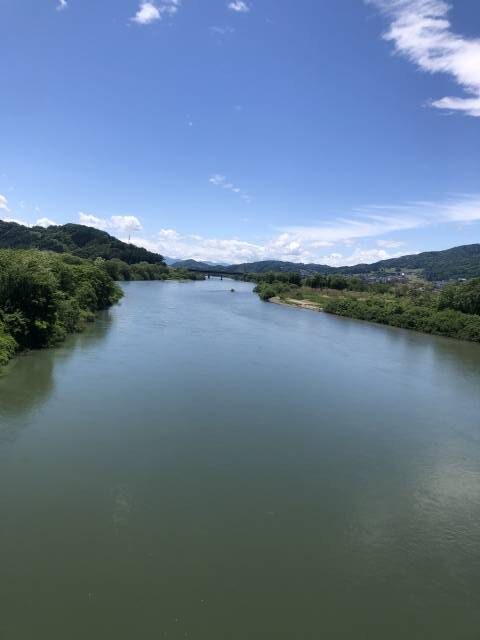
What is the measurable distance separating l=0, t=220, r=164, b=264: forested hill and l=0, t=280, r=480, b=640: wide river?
9183 cm

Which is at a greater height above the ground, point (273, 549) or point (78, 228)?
point (78, 228)

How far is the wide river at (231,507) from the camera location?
6992 millimetres

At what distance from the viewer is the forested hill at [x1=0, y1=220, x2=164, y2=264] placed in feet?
362

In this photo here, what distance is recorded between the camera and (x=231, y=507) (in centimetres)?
976

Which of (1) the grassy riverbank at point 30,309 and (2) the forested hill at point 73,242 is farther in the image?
(2) the forested hill at point 73,242

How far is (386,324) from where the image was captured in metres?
44.4

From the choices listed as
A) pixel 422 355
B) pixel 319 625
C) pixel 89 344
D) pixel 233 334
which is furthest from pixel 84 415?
pixel 422 355

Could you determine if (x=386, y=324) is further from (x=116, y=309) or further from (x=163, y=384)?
(x=163, y=384)

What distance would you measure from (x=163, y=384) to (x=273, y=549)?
410 inches

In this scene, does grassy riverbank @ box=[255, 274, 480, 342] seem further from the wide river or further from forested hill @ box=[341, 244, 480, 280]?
forested hill @ box=[341, 244, 480, 280]

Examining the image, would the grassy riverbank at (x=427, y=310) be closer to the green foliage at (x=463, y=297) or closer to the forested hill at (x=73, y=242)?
the green foliage at (x=463, y=297)

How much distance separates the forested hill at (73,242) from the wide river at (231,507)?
91828 millimetres

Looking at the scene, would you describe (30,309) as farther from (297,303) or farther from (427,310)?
(297,303)

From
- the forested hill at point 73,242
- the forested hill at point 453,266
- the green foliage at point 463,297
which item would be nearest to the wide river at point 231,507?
the green foliage at point 463,297
